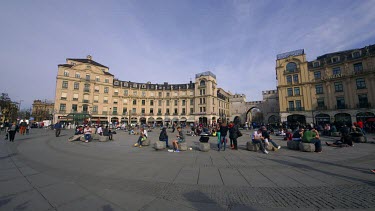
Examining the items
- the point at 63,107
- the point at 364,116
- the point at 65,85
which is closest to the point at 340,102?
the point at 364,116

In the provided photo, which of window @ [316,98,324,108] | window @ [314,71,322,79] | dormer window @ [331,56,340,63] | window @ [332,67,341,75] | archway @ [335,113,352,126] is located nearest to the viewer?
archway @ [335,113,352,126]

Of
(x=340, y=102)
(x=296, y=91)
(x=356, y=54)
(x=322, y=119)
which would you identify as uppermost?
(x=356, y=54)

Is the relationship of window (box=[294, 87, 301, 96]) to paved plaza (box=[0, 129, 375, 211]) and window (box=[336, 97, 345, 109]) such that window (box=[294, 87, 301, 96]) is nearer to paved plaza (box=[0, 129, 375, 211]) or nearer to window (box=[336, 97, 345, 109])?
window (box=[336, 97, 345, 109])

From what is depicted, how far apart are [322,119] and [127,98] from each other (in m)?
51.9

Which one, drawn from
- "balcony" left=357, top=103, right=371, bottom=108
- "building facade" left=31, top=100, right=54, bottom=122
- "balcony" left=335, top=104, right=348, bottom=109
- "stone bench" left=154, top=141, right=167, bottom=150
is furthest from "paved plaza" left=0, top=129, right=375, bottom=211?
"building facade" left=31, top=100, right=54, bottom=122

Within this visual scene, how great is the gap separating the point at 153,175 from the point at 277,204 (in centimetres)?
351

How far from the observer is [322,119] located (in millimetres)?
31094

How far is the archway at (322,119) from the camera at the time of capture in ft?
100

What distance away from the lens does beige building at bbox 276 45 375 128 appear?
2789cm

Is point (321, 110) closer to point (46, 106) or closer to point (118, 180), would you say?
point (118, 180)

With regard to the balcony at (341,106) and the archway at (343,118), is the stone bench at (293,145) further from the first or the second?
the balcony at (341,106)

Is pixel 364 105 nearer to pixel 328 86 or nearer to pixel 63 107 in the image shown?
pixel 328 86

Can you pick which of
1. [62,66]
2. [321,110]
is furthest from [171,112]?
[321,110]

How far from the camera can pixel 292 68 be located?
34.6m
